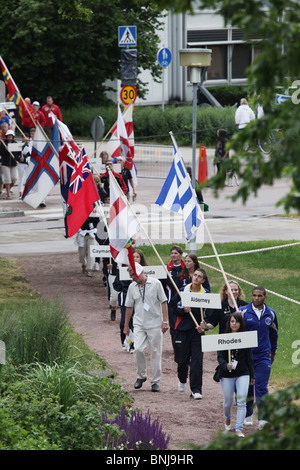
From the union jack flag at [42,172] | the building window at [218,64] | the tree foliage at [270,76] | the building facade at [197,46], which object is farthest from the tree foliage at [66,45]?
the tree foliage at [270,76]

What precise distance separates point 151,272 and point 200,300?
1833 mm

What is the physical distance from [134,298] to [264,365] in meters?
2.16

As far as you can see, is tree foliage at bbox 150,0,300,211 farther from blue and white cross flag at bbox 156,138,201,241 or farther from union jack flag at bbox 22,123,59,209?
union jack flag at bbox 22,123,59,209

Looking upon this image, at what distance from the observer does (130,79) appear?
87.4ft

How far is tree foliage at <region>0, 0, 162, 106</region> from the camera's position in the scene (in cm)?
3731

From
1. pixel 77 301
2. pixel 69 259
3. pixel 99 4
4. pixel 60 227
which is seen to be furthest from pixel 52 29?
pixel 77 301

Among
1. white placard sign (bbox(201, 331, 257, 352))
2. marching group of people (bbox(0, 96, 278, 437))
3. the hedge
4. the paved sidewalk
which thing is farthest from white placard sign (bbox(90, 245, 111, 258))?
the hedge

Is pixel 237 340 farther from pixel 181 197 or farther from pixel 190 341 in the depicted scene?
pixel 181 197

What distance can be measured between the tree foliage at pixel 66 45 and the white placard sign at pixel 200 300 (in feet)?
86.8

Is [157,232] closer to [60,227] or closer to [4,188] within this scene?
[60,227]

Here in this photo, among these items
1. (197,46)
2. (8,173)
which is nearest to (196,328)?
(8,173)

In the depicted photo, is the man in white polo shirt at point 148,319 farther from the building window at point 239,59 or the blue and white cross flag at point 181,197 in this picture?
the building window at point 239,59

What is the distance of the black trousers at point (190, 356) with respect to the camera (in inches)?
452

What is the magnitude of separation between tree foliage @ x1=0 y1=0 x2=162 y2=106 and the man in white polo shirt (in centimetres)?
2576
